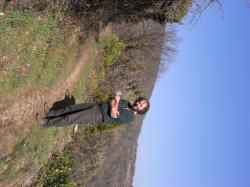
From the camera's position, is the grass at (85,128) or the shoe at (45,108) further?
the grass at (85,128)

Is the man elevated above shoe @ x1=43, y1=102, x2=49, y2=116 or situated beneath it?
elevated above

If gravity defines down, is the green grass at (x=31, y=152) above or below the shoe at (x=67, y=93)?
below

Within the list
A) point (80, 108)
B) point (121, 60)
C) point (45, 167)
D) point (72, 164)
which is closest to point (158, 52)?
point (121, 60)

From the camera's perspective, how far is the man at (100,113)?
10.9 m

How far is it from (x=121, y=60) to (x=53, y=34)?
280 inches

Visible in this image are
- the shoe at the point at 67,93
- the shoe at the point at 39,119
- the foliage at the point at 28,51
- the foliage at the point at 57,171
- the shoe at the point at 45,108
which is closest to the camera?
the foliage at the point at 28,51

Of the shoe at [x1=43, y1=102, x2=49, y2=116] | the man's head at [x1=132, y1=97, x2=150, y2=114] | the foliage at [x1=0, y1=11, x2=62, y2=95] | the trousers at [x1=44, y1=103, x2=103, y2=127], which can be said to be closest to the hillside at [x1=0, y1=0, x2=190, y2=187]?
the foliage at [x1=0, y1=11, x2=62, y2=95]

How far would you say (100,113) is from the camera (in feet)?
36.6

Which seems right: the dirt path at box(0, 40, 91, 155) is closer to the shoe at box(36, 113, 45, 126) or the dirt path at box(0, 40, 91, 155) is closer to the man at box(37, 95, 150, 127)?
the shoe at box(36, 113, 45, 126)

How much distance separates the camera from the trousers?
11133 mm

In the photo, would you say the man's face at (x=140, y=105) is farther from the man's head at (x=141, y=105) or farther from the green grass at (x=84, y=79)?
the green grass at (x=84, y=79)

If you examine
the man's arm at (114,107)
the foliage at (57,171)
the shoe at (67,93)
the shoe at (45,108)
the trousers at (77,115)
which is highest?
the man's arm at (114,107)

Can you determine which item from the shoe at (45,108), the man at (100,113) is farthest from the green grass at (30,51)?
the man at (100,113)

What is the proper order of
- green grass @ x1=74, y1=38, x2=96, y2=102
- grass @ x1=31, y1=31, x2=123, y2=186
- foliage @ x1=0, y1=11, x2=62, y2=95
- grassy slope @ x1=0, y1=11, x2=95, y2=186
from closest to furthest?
foliage @ x1=0, y1=11, x2=62, y2=95 → grassy slope @ x1=0, y1=11, x2=95, y2=186 → grass @ x1=31, y1=31, x2=123, y2=186 → green grass @ x1=74, y1=38, x2=96, y2=102
